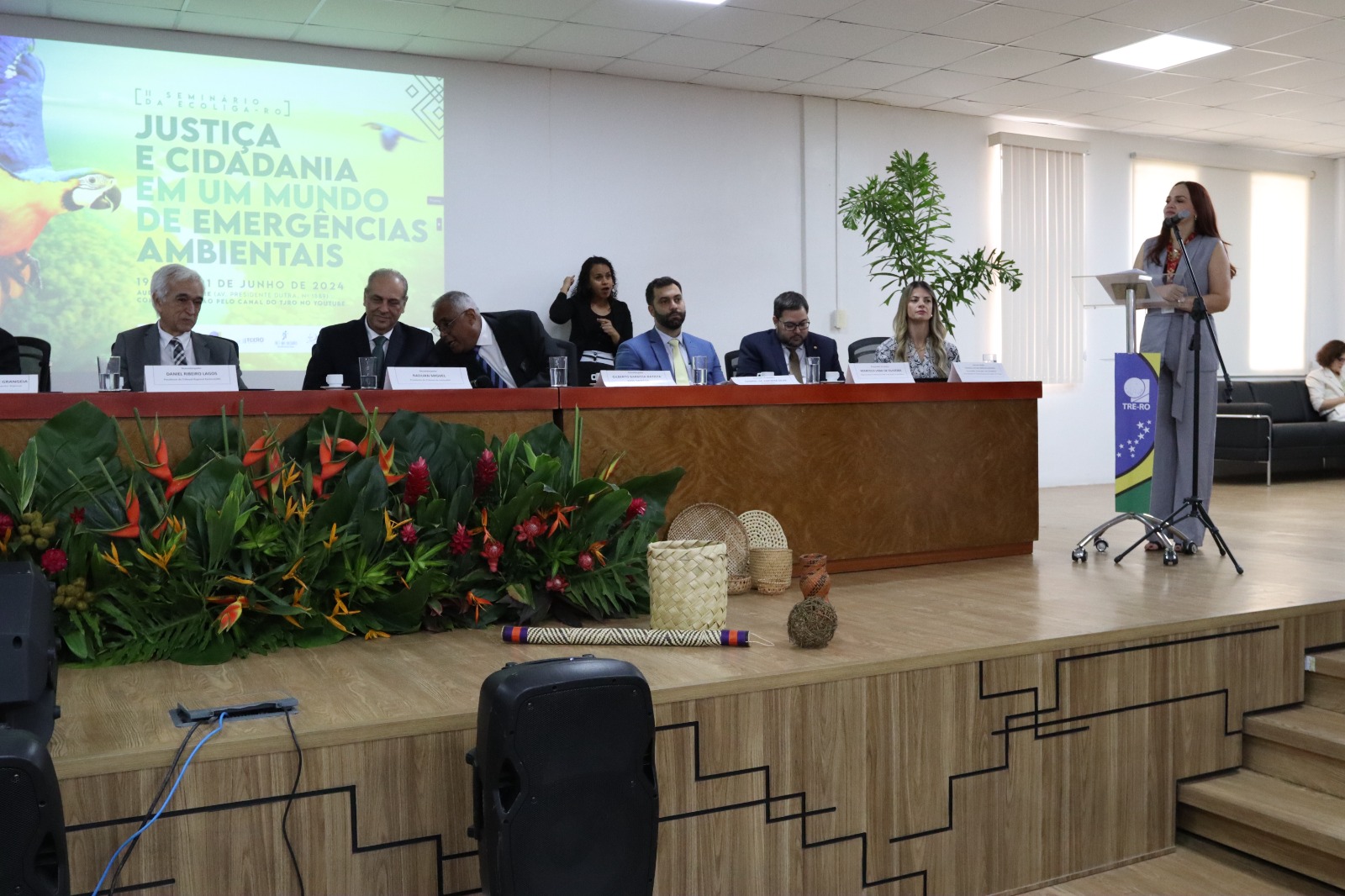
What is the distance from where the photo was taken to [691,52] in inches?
254

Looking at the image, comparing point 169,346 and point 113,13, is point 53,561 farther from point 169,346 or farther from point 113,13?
point 113,13

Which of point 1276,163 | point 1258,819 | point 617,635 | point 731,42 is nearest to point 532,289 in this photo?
point 731,42

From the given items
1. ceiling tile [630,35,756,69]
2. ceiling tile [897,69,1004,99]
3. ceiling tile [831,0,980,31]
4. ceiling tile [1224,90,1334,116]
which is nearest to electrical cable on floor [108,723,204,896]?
ceiling tile [831,0,980,31]

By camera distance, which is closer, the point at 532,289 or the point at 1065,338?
the point at 532,289

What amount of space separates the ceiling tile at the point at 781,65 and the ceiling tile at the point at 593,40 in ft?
2.21

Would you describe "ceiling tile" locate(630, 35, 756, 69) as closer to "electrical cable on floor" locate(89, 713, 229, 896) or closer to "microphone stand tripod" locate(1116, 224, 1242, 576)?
"microphone stand tripod" locate(1116, 224, 1242, 576)

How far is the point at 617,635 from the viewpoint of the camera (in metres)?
2.78

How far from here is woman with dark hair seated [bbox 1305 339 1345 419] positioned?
9.05m

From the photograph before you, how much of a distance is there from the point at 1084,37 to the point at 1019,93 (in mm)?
1248

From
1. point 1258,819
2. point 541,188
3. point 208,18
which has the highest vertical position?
point 208,18

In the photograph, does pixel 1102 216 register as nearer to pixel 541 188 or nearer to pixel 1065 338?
pixel 1065 338

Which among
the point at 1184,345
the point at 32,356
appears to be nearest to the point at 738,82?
the point at 1184,345

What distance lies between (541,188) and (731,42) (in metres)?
1.32

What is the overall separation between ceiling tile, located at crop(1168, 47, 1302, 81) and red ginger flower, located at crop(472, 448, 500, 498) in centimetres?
551
